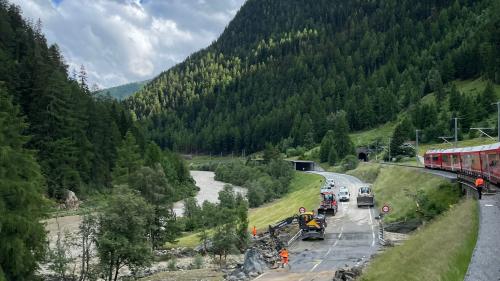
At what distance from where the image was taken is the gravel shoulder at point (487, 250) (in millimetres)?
14461

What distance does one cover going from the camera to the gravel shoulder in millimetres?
14461

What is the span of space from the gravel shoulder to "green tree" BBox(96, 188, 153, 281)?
74.1ft

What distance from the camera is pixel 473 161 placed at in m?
45.8

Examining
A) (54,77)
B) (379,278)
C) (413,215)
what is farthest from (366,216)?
(54,77)

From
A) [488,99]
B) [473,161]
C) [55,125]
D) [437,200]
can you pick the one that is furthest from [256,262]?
[488,99]

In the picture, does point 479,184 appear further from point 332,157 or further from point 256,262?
point 332,157

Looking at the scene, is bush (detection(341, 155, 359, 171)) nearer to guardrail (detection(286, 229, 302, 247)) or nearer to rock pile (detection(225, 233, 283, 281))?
guardrail (detection(286, 229, 302, 247))

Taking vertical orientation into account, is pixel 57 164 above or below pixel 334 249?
above

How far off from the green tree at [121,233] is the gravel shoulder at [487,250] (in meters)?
22.6

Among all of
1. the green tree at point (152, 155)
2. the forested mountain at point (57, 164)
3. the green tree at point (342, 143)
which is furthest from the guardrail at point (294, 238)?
the green tree at point (342, 143)

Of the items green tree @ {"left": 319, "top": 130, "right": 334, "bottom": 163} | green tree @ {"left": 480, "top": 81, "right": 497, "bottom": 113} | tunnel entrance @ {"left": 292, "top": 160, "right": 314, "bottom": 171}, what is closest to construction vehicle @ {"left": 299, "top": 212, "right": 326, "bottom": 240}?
green tree @ {"left": 319, "top": 130, "right": 334, "bottom": 163}

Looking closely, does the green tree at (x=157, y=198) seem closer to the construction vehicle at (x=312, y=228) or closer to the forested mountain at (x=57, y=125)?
the construction vehicle at (x=312, y=228)

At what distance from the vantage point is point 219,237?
4244 cm

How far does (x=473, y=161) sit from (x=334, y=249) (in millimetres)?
18529
